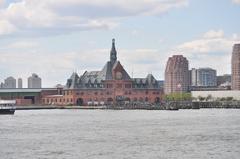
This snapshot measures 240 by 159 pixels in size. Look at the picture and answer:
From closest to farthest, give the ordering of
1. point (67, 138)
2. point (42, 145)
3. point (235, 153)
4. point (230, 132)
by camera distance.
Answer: point (235, 153), point (42, 145), point (67, 138), point (230, 132)

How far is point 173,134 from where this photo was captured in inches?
3615

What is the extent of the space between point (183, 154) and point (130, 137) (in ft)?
67.3

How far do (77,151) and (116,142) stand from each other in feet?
34.8

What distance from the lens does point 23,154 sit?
67.9 m

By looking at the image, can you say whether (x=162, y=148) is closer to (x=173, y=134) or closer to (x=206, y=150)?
(x=206, y=150)

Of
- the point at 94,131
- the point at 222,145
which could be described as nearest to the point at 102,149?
the point at 222,145

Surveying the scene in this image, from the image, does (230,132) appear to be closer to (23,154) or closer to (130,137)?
(130,137)

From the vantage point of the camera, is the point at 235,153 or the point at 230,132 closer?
the point at 235,153

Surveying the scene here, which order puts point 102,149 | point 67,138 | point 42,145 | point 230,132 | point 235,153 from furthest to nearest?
point 230,132
point 67,138
point 42,145
point 102,149
point 235,153

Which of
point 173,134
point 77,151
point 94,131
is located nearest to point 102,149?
point 77,151

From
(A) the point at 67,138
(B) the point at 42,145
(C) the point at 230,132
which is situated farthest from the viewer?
(C) the point at 230,132

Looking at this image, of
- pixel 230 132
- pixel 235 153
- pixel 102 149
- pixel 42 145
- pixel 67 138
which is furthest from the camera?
pixel 230 132

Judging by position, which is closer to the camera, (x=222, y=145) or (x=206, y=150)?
(x=206, y=150)

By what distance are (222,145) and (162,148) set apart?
682cm
